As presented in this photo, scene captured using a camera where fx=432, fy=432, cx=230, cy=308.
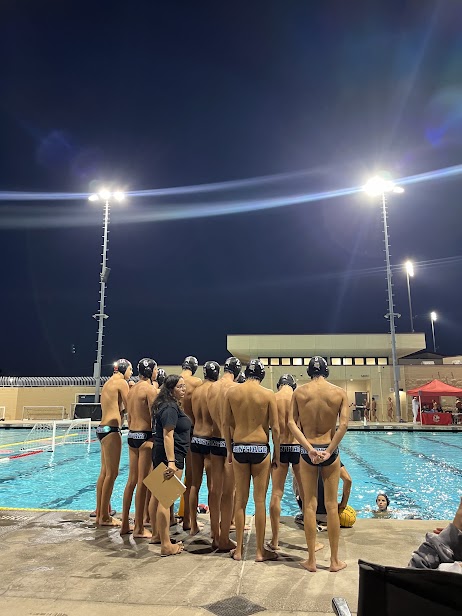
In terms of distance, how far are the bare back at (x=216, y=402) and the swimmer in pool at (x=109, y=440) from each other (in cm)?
135

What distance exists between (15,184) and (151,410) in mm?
42408

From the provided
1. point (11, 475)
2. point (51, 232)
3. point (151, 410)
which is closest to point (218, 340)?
point (51, 232)

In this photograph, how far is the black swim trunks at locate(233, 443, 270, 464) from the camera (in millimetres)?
4242

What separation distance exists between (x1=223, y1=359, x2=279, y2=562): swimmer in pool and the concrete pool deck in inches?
14.4

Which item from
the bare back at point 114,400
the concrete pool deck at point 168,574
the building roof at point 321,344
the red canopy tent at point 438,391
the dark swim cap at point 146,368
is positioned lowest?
the concrete pool deck at point 168,574

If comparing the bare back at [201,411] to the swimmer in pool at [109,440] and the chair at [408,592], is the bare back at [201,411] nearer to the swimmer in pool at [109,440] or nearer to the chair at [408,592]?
the swimmer in pool at [109,440]

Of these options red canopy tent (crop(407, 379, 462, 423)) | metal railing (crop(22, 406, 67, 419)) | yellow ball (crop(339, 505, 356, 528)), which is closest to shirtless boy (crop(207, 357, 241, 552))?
yellow ball (crop(339, 505, 356, 528))

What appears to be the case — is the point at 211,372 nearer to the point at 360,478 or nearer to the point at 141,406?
the point at 141,406

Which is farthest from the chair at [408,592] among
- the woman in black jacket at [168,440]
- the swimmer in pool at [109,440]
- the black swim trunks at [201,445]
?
the swimmer in pool at [109,440]

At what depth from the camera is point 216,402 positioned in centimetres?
493

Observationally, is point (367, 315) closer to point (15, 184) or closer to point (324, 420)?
point (15, 184)

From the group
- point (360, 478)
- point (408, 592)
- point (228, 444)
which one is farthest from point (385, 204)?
point (408, 592)

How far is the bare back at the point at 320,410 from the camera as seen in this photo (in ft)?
13.8

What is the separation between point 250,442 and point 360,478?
7.96 meters
